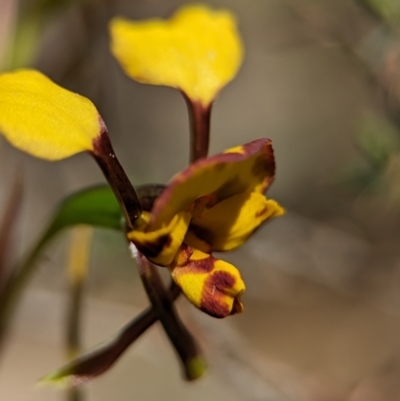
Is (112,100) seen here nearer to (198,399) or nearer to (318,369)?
(198,399)

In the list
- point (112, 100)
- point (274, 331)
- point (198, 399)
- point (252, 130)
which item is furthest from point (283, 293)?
point (112, 100)

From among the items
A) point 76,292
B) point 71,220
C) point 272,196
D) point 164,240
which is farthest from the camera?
point 272,196

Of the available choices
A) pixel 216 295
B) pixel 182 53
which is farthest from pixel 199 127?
pixel 216 295

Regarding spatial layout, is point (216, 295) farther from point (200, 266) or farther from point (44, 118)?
point (44, 118)

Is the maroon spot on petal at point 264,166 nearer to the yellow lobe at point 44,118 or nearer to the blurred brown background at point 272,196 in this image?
the yellow lobe at point 44,118

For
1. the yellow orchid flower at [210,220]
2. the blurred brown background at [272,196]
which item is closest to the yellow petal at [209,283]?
the yellow orchid flower at [210,220]
